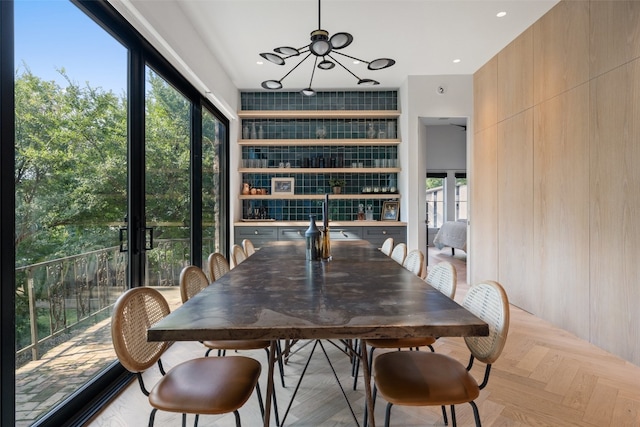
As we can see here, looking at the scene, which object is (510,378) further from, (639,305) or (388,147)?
(388,147)

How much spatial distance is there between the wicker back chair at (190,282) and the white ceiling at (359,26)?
1.90 m

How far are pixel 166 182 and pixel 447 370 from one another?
2.77 m

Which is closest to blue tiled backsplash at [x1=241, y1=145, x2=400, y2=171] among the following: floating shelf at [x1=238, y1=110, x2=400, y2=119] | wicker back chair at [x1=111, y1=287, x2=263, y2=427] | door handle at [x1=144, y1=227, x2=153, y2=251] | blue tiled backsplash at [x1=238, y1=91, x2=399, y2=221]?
blue tiled backsplash at [x1=238, y1=91, x2=399, y2=221]

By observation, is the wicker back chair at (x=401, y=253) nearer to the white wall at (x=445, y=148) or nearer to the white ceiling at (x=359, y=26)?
the white ceiling at (x=359, y=26)

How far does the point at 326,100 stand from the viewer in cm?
552

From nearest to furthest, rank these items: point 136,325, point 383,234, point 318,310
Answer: point 318,310 → point 136,325 → point 383,234

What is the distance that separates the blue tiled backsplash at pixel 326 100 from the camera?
550cm

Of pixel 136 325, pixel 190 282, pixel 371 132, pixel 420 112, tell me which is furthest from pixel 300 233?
pixel 136 325

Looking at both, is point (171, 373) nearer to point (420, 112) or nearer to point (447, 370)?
point (447, 370)

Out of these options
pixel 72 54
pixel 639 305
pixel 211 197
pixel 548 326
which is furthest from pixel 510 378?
pixel 211 197

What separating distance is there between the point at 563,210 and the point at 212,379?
3380 millimetres

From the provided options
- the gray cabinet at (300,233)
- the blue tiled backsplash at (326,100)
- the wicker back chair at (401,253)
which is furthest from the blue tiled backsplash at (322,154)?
the wicker back chair at (401,253)

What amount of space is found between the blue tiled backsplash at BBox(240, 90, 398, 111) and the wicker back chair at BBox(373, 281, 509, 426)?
15.1 ft

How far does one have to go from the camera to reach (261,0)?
3047 mm
